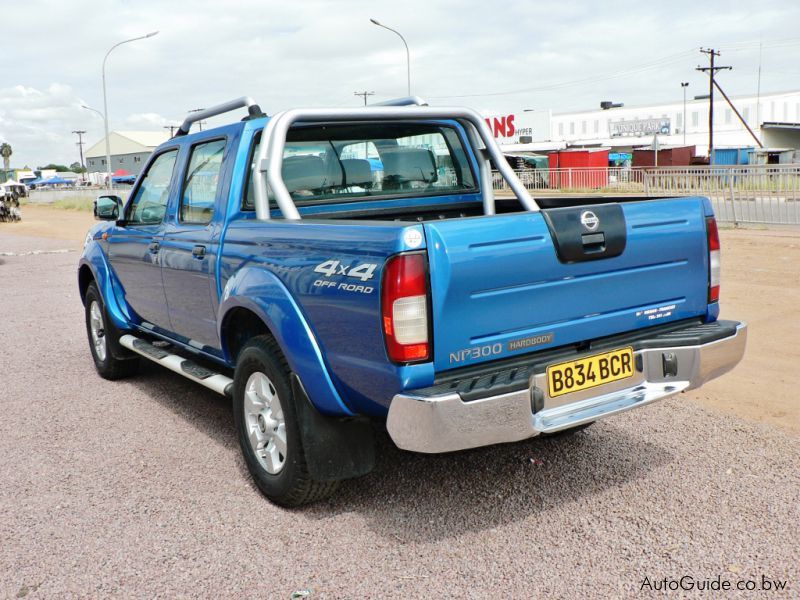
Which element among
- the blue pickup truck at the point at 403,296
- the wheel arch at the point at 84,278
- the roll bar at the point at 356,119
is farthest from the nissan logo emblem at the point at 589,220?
the wheel arch at the point at 84,278

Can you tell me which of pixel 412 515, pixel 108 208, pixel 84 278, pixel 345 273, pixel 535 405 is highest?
pixel 108 208

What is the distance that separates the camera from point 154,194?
5684mm

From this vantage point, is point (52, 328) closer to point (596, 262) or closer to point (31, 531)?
point (31, 531)

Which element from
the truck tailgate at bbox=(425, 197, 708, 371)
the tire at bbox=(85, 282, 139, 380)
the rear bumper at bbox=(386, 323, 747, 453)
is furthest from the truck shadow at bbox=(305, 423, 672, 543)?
the tire at bbox=(85, 282, 139, 380)

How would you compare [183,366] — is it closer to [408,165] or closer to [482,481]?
[408,165]

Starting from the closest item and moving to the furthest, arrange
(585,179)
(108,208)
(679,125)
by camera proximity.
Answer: (108,208)
(585,179)
(679,125)

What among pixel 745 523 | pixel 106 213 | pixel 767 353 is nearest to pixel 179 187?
pixel 106 213

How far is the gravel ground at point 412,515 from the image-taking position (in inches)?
126

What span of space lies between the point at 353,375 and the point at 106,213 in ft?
11.7

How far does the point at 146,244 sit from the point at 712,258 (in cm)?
356

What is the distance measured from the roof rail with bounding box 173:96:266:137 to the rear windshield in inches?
9.4

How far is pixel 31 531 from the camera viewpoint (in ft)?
12.2

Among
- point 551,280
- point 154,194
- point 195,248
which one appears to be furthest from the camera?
point 154,194

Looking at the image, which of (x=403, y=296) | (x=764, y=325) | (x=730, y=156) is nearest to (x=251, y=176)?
(x=403, y=296)
